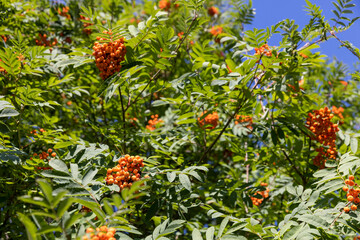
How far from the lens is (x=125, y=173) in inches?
85.4

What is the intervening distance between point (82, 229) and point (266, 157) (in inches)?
94.5

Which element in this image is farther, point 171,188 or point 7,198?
point 7,198

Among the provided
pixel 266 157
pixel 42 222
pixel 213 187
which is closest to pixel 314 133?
pixel 266 157

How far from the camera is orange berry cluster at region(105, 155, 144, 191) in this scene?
217cm

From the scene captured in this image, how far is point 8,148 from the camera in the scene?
2426mm

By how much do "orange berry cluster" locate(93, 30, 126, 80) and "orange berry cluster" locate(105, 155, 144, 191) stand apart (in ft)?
2.61

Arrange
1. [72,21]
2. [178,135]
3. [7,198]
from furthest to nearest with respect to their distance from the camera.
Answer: [72,21] < [178,135] < [7,198]

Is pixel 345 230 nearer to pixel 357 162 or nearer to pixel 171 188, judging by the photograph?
pixel 357 162

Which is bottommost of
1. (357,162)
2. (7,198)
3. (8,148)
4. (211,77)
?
(7,198)

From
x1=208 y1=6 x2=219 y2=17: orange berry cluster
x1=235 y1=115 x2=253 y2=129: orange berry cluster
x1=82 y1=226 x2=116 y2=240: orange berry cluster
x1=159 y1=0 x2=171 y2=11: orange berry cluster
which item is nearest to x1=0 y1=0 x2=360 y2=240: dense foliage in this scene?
x1=82 y1=226 x2=116 y2=240: orange berry cluster

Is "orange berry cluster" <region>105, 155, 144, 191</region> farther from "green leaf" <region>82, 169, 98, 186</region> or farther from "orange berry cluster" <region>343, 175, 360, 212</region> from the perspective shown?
"orange berry cluster" <region>343, 175, 360, 212</region>

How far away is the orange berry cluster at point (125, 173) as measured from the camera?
2.17 m

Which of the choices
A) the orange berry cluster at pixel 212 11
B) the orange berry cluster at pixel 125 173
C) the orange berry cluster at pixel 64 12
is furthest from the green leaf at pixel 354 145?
the orange berry cluster at pixel 212 11

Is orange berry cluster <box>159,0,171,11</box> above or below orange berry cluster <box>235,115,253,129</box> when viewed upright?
above
